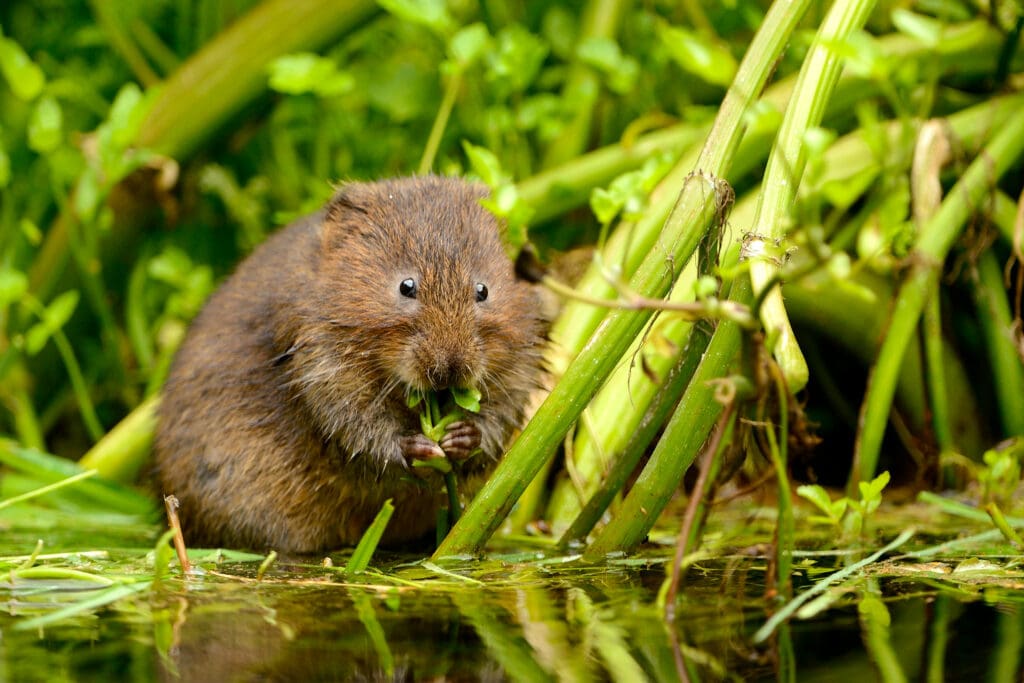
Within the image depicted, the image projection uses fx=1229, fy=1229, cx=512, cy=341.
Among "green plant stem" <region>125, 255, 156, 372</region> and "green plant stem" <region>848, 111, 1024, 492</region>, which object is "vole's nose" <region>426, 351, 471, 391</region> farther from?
"green plant stem" <region>125, 255, 156, 372</region>

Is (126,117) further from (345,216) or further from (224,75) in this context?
(345,216)

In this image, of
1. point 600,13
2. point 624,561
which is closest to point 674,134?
point 600,13

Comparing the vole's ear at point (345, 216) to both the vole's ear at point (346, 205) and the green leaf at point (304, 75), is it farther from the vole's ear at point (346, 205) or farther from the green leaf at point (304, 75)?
the green leaf at point (304, 75)

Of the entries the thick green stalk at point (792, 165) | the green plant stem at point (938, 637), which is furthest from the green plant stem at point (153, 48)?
the green plant stem at point (938, 637)

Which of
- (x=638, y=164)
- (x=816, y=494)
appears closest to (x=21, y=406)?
(x=638, y=164)

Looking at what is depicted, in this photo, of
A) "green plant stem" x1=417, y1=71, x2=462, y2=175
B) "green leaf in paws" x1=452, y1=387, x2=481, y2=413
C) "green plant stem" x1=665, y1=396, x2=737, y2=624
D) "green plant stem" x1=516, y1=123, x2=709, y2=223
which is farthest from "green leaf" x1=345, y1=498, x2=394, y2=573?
"green plant stem" x1=516, y1=123, x2=709, y2=223

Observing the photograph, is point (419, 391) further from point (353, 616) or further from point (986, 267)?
point (986, 267)
